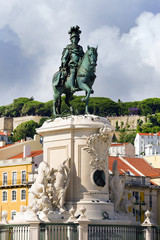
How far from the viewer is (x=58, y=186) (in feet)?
63.1

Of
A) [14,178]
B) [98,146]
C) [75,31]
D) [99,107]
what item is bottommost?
[14,178]

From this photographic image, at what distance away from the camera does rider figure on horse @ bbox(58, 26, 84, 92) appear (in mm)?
20578

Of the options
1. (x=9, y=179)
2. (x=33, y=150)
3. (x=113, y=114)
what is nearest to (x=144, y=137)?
(x=113, y=114)

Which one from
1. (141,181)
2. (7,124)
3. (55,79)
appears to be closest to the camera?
(55,79)

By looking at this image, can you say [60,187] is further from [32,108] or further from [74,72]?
[32,108]

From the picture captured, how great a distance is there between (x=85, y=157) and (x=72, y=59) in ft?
10.1

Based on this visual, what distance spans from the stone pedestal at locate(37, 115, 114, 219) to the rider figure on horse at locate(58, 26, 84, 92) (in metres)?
1.43

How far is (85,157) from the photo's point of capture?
19.6 m

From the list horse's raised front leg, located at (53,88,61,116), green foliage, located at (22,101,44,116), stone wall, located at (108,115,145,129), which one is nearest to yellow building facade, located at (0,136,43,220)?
horse's raised front leg, located at (53,88,61,116)

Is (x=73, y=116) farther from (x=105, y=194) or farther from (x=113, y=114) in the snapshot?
(x=113, y=114)

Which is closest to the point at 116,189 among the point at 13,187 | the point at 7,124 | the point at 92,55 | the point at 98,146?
the point at 98,146

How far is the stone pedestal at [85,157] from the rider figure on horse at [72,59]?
143 centimetres

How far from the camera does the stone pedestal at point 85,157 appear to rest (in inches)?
764

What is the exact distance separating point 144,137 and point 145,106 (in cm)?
4482
